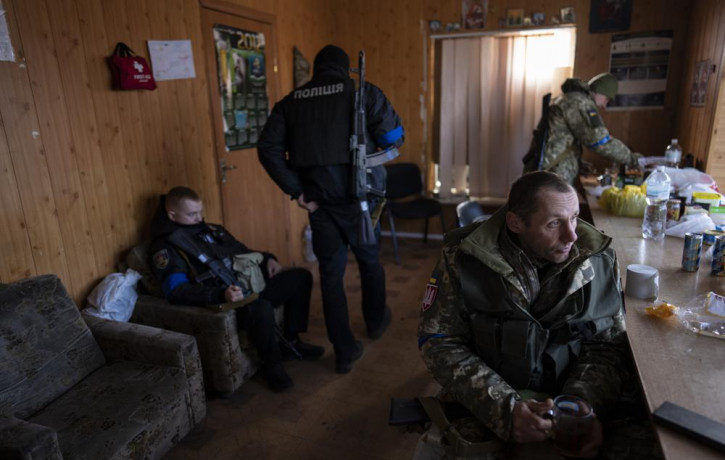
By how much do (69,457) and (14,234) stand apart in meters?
1.02

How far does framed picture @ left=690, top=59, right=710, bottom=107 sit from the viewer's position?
3129 millimetres

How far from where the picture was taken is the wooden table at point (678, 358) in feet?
3.12

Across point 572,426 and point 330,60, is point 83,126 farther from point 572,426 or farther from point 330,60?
point 572,426

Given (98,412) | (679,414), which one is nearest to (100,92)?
(98,412)

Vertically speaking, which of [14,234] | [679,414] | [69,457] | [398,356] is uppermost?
[14,234]

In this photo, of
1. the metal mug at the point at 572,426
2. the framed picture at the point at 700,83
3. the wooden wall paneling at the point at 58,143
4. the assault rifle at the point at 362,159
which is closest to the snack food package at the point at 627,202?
the framed picture at the point at 700,83

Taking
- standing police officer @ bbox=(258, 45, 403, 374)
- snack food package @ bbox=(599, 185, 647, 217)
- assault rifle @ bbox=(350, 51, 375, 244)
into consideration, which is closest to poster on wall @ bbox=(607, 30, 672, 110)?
snack food package @ bbox=(599, 185, 647, 217)

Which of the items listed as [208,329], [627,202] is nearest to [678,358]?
[627,202]

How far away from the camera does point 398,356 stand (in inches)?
109

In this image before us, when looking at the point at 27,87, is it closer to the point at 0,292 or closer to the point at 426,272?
the point at 0,292

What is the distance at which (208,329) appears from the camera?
90.0 inches

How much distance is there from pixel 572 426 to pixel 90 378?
1.79 m

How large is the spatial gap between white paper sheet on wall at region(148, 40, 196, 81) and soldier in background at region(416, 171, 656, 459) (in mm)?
2137

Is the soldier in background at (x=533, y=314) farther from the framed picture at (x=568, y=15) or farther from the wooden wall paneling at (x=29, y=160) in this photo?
the framed picture at (x=568, y=15)
